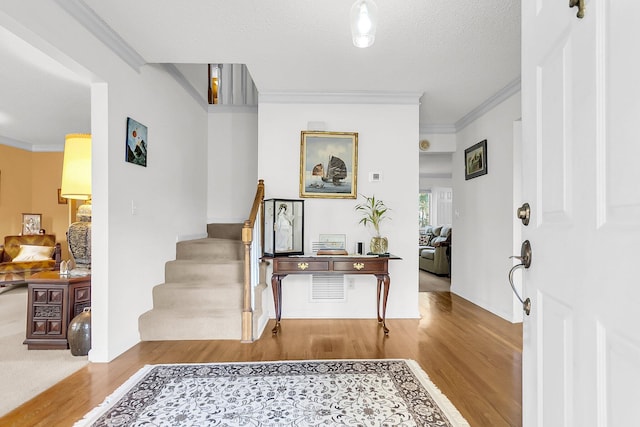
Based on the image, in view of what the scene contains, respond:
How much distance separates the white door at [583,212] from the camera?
58cm

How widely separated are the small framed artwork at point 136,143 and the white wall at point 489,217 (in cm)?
368

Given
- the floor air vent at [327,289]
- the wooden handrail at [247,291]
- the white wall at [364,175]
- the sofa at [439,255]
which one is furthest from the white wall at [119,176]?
the sofa at [439,255]

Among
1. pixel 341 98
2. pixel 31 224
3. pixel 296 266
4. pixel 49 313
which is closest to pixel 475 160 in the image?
pixel 341 98

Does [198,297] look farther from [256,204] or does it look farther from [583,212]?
[583,212]

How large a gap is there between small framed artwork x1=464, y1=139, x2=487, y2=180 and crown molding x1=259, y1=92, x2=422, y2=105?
3.59 feet

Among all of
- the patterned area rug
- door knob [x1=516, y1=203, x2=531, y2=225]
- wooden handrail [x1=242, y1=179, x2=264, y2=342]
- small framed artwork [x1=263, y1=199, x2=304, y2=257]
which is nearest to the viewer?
door knob [x1=516, y1=203, x2=531, y2=225]

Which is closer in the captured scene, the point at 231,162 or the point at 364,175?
the point at 364,175

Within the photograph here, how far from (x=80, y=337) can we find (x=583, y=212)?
10.5 feet

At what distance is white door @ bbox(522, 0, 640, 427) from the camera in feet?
1.90

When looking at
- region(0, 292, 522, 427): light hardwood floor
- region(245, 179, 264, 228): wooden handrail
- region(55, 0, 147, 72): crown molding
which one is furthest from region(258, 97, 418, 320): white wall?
region(55, 0, 147, 72): crown molding

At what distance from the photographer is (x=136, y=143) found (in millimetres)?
2875

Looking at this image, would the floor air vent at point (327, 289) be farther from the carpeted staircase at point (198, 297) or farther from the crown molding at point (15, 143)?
the crown molding at point (15, 143)

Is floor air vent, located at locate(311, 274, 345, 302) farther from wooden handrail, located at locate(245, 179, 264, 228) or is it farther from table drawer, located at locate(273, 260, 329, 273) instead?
wooden handrail, located at locate(245, 179, 264, 228)

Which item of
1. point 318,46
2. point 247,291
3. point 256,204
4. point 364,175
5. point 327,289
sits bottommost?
point 327,289
